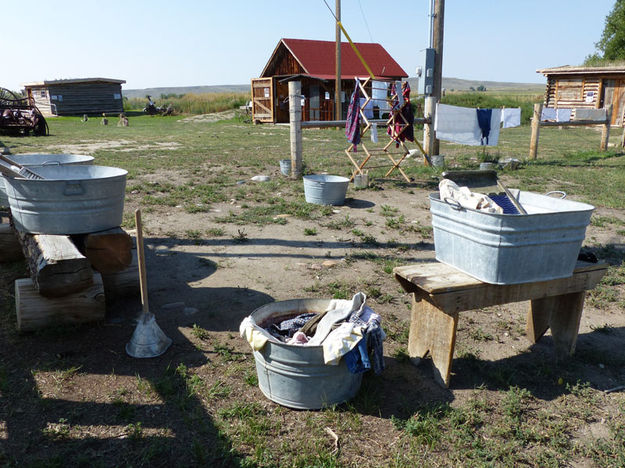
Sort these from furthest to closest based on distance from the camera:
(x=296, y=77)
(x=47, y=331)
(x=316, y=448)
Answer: (x=296, y=77) → (x=47, y=331) → (x=316, y=448)

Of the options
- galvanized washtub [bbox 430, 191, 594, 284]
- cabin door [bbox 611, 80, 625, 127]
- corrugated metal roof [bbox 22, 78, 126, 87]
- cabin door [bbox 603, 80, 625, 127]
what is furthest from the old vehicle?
cabin door [bbox 611, 80, 625, 127]

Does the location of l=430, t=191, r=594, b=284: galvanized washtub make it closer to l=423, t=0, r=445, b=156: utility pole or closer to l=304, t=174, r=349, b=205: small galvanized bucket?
l=304, t=174, r=349, b=205: small galvanized bucket

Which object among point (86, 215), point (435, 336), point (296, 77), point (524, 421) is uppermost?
point (296, 77)

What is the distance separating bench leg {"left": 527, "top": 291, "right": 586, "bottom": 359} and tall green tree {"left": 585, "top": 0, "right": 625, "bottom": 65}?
46440mm

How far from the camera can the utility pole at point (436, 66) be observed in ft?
36.3

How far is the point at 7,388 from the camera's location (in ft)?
9.63

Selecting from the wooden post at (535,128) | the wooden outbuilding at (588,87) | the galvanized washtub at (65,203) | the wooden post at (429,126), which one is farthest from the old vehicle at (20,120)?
the wooden outbuilding at (588,87)

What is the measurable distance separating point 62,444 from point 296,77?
83.9 ft

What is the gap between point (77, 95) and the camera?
117 feet

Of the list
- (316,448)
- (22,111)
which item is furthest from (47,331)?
(22,111)

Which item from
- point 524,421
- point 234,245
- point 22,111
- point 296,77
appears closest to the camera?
point 524,421

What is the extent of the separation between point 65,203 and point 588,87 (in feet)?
95.2

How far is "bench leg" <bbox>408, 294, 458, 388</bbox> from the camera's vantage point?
2964 mm

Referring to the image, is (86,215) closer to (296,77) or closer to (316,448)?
(316,448)
